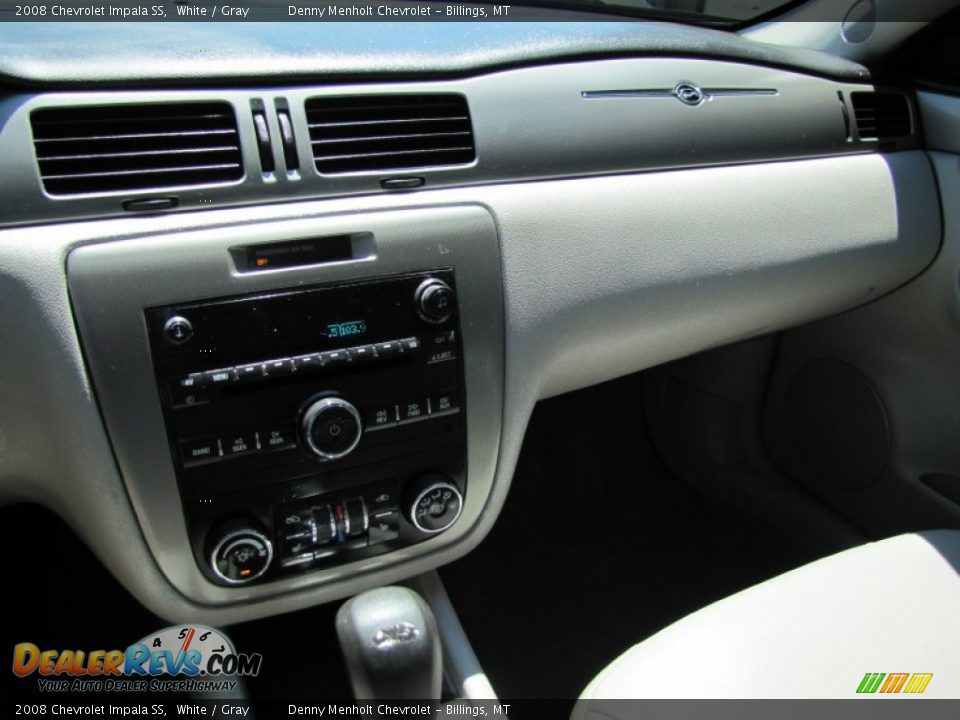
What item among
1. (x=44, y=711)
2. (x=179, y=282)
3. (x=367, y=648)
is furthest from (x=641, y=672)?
(x=44, y=711)

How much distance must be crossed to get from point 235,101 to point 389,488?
533 mm

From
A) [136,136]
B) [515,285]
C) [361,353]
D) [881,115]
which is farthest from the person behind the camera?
[881,115]

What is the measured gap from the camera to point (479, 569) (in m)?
1.95

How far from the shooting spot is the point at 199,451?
3.20 ft

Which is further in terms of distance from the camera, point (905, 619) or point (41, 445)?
point (905, 619)

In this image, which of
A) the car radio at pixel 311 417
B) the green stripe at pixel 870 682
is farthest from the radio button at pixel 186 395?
the green stripe at pixel 870 682

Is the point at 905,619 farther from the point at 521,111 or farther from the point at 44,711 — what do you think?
the point at 44,711

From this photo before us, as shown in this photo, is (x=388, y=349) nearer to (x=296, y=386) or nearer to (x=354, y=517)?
(x=296, y=386)

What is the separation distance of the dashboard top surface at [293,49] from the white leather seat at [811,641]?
83 centimetres

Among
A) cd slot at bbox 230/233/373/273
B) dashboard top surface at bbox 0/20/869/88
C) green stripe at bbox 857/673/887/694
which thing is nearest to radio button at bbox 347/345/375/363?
cd slot at bbox 230/233/373/273

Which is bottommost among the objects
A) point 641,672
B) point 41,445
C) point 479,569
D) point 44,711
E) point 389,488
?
point 479,569

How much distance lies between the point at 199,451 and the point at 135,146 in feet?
1.18

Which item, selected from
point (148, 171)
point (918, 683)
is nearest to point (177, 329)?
point (148, 171)

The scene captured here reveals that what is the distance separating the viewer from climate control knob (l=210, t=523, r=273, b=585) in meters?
1.02
